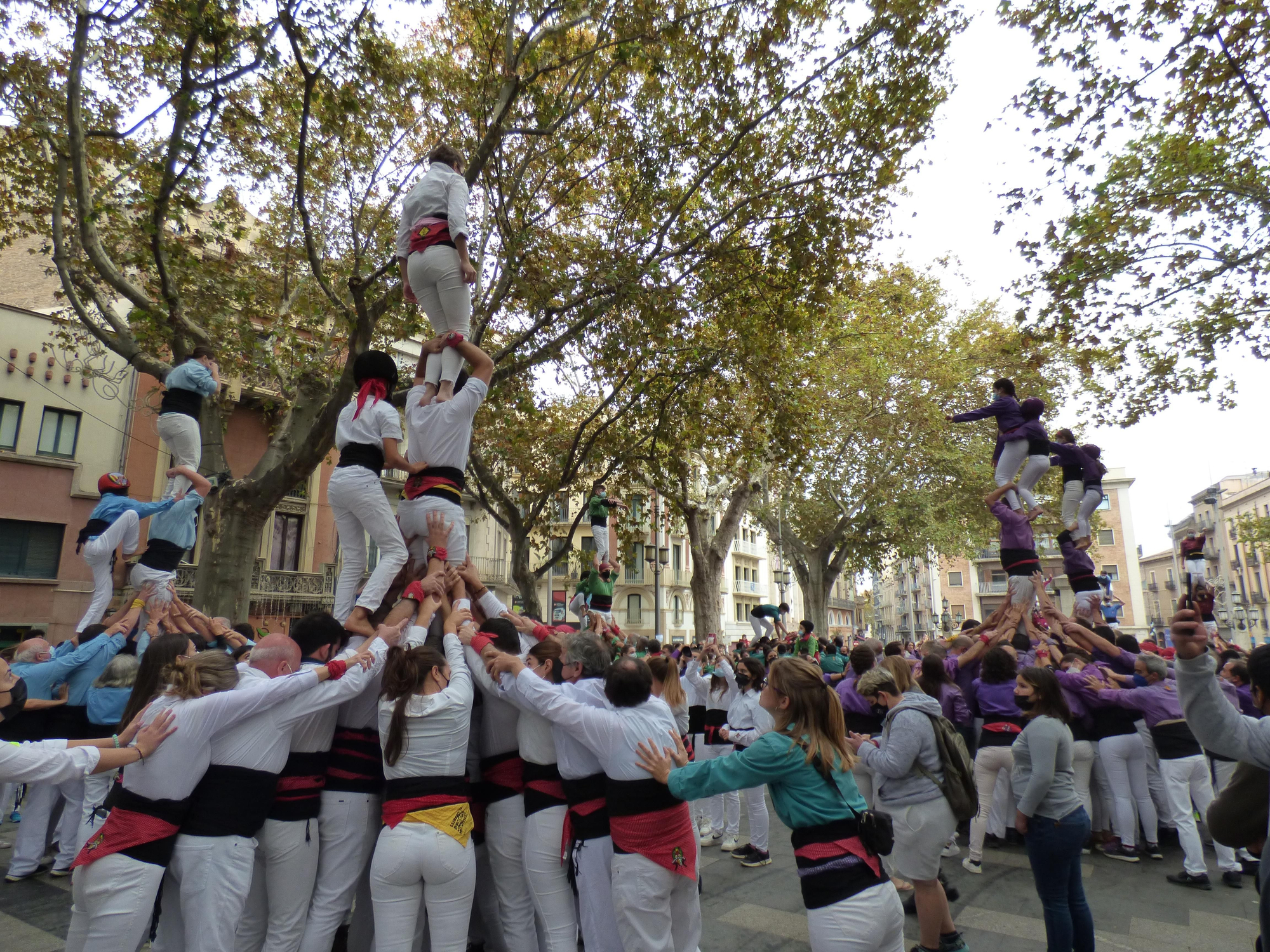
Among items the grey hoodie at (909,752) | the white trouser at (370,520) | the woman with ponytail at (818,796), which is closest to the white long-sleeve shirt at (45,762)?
the white trouser at (370,520)

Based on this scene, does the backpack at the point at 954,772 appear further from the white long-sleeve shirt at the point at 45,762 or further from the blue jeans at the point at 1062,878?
the white long-sleeve shirt at the point at 45,762

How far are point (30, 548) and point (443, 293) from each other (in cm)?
2226

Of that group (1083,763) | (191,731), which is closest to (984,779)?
(1083,763)

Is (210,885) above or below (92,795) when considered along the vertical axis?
above

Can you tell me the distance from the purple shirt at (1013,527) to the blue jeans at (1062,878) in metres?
5.31

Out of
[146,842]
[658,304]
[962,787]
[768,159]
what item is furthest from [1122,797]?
[768,159]

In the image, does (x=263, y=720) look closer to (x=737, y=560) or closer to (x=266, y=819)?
(x=266, y=819)

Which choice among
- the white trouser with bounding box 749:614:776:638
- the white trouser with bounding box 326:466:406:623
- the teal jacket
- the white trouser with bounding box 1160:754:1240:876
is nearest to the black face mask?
the white trouser with bounding box 326:466:406:623

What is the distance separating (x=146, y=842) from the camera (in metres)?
3.56

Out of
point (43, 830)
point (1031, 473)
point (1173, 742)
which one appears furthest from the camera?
point (1031, 473)

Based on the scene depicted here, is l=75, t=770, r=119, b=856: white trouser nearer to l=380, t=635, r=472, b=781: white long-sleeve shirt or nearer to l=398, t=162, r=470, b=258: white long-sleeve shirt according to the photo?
l=380, t=635, r=472, b=781: white long-sleeve shirt

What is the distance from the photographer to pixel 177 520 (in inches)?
306

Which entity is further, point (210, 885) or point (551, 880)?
point (551, 880)

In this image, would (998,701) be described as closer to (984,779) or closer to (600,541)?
(984,779)
